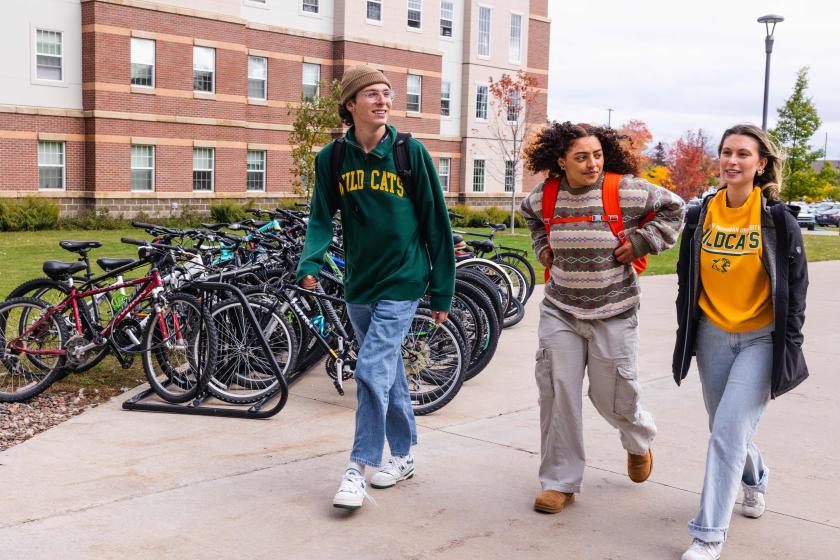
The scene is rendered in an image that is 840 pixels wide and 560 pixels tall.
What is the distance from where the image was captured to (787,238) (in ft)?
13.5

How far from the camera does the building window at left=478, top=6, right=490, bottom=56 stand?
45000mm

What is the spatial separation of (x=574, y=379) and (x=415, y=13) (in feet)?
126

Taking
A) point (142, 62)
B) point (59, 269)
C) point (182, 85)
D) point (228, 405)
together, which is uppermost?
point (142, 62)

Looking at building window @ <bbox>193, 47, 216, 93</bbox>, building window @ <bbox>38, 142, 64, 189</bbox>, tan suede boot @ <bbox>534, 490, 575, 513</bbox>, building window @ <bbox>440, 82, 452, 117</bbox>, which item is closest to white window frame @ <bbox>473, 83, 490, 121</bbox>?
building window @ <bbox>440, 82, 452, 117</bbox>

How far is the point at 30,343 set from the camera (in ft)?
22.8

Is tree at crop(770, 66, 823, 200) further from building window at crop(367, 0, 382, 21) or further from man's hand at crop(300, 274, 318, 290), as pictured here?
man's hand at crop(300, 274, 318, 290)

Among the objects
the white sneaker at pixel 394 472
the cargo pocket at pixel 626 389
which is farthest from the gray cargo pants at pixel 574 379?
the white sneaker at pixel 394 472

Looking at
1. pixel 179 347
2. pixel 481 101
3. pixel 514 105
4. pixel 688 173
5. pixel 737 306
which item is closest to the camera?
pixel 737 306

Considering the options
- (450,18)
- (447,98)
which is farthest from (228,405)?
(450,18)

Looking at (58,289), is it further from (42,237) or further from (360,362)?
(42,237)

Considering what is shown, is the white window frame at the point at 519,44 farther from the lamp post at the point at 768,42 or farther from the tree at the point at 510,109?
the lamp post at the point at 768,42

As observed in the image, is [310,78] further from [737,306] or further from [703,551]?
[703,551]

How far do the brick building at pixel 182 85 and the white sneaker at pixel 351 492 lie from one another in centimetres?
2801

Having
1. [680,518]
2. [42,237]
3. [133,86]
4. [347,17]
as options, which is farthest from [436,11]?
[680,518]
